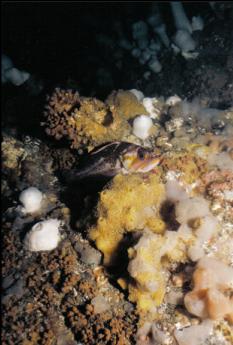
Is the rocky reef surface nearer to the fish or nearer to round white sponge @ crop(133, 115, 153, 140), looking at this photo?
the fish

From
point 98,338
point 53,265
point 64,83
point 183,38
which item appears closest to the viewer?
point 98,338

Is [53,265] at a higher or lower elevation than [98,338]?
higher

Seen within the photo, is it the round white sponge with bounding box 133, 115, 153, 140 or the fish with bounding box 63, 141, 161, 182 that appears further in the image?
the round white sponge with bounding box 133, 115, 153, 140

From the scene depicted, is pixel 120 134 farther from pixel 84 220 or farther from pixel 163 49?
pixel 163 49

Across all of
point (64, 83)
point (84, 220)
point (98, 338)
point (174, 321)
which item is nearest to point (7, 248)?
point (84, 220)

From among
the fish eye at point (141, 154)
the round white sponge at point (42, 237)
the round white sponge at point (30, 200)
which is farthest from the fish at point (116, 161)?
the round white sponge at point (42, 237)

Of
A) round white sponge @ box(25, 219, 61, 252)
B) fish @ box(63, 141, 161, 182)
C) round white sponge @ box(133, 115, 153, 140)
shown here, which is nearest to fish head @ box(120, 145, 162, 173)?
fish @ box(63, 141, 161, 182)
